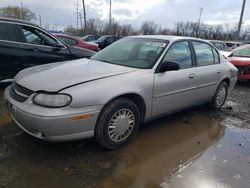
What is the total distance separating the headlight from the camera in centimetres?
303

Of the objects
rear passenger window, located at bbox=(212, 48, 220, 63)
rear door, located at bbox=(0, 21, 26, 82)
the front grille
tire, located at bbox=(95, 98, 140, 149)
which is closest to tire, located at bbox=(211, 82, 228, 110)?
rear passenger window, located at bbox=(212, 48, 220, 63)

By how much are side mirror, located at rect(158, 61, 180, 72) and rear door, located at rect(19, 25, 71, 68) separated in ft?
10.7

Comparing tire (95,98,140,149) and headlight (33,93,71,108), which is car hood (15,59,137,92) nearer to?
headlight (33,93,71,108)

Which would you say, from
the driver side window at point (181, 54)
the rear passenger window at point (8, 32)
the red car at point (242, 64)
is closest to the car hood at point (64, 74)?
the driver side window at point (181, 54)

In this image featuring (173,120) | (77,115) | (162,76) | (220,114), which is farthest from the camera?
(220,114)

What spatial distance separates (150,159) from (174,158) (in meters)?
0.34

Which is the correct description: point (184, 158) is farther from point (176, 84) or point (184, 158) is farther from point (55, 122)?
point (55, 122)

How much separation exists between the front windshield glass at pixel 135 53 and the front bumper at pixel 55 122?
3.96 feet

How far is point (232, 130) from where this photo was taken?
4742 mm

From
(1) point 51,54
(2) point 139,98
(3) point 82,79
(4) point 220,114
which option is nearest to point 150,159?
(2) point 139,98

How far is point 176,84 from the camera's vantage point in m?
4.23

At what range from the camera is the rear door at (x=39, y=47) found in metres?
5.97

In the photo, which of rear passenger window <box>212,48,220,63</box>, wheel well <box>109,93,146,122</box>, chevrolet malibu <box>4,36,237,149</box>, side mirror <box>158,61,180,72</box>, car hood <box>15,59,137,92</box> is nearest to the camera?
chevrolet malibu <box>4,36,237,149</box>

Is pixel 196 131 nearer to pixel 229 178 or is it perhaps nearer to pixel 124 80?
pixel 229 178
